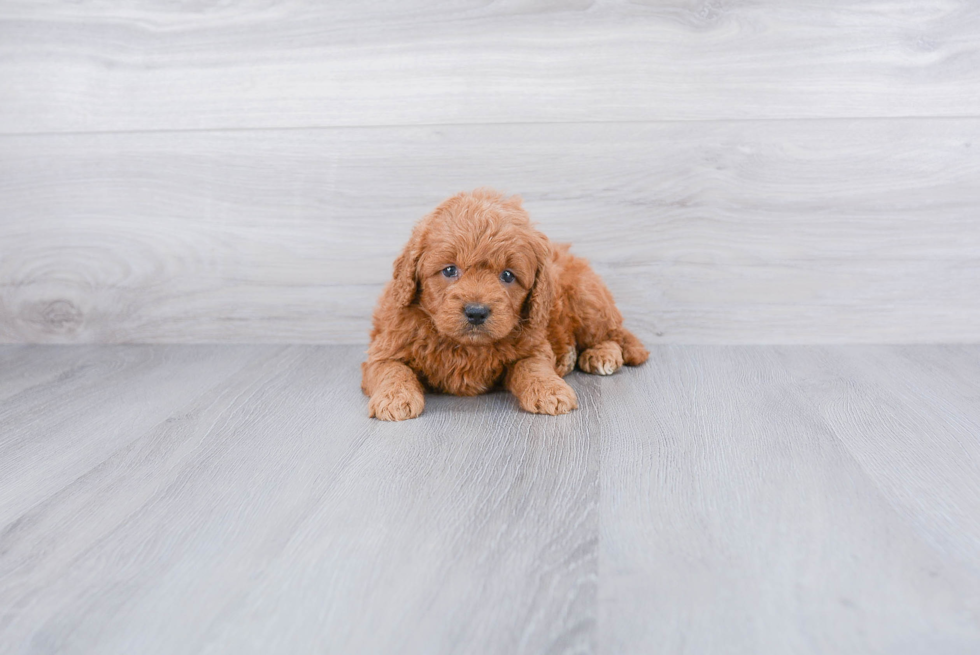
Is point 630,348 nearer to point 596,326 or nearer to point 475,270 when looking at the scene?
point 596,326

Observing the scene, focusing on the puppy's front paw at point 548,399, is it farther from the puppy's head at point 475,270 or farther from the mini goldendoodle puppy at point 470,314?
the puppy's head at point 475,270

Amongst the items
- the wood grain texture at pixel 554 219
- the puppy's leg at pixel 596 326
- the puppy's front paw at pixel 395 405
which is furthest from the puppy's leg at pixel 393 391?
the wood grain texture at pixel 554 219

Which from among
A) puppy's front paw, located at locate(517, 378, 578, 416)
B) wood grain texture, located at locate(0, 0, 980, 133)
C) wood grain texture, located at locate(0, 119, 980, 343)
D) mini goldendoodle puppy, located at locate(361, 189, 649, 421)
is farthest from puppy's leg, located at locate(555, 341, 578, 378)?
wood grain texture, located at locate(0, 0, 980, 133)

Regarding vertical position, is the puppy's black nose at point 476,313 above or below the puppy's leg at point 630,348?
above

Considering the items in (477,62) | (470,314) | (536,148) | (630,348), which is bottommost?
(630,348)

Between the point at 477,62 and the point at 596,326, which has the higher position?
the point at 477,62

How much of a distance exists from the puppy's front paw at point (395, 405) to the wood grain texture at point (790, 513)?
0.46m

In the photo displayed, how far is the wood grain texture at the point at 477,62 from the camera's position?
7.80 ft

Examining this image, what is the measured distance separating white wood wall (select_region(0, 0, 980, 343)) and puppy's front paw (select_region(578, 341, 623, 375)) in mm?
338

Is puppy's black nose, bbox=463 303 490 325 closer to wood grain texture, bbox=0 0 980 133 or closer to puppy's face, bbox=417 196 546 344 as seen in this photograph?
puppy's face, bbox=417 196 546 344

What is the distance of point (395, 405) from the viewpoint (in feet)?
6.01

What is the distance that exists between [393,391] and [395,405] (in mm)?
47

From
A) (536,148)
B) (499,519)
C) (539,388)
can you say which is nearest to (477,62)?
(536,148)

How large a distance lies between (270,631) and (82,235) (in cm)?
215
